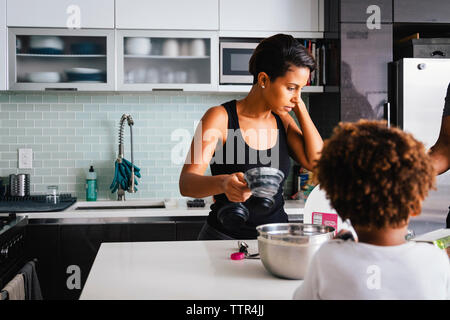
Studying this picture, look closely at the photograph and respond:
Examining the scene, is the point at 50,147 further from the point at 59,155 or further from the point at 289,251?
the point at 289,251

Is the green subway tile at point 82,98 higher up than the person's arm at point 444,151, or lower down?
higher up

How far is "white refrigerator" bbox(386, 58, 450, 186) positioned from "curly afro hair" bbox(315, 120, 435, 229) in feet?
7.20

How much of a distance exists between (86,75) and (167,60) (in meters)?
0.58

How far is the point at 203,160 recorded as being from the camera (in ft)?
5.70

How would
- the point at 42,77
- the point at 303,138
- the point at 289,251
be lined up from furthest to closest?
the point at 42,77 < the point at 303,138 < the point at 289,251

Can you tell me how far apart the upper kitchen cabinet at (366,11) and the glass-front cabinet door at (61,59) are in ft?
5.27

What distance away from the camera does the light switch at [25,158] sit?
347cm

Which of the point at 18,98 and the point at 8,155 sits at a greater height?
the point at 18,98

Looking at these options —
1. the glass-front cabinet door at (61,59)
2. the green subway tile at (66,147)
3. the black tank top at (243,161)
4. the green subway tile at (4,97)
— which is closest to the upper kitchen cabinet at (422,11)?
the black tank top at (243,161)

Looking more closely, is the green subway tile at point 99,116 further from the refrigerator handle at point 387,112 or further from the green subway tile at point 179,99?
the refrigerator handle at point 387,112

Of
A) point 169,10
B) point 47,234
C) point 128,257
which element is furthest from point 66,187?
point 128,257

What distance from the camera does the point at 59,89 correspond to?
312 centimetres

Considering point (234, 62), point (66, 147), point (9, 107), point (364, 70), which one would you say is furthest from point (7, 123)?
point (364, 70)

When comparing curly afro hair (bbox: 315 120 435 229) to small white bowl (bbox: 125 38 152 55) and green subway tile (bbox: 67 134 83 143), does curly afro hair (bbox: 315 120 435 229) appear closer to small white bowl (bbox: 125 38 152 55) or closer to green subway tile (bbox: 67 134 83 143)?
small white bowl (bbox: 125 38 152 55)
